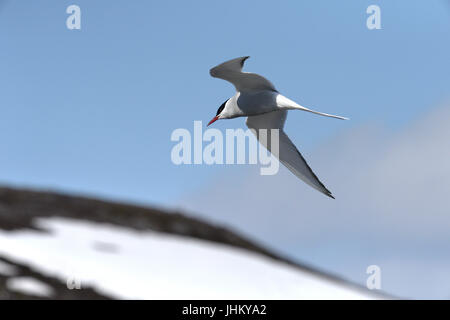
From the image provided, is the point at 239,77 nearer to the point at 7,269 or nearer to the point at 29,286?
the point at 29,286

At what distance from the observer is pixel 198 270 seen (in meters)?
21.7

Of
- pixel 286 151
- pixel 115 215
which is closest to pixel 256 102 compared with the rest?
pixel 286 151

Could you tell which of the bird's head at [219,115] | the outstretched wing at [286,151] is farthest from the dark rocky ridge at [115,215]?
the bird's head at [219,115]

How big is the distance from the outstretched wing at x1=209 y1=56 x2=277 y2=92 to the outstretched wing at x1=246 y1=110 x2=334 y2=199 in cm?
87

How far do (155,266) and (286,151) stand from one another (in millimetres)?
15279

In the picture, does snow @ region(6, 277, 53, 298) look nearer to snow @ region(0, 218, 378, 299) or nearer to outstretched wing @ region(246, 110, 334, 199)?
snow @ region(0, 218, 378, 299)

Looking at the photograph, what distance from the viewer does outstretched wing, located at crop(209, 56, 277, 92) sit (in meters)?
6.36

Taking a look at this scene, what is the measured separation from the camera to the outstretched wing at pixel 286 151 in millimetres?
6258

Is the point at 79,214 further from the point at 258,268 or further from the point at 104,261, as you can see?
the point at 258,268

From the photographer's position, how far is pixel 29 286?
707 inches

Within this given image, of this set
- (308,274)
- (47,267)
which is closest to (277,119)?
(47,267)

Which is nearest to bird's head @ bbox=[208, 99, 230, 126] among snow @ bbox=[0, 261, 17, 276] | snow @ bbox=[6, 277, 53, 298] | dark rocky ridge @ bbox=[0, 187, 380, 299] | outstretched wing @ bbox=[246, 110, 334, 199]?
outstretched wing @ bbox=[246, 110, 334, 199]

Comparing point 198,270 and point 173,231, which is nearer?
point 198,270
